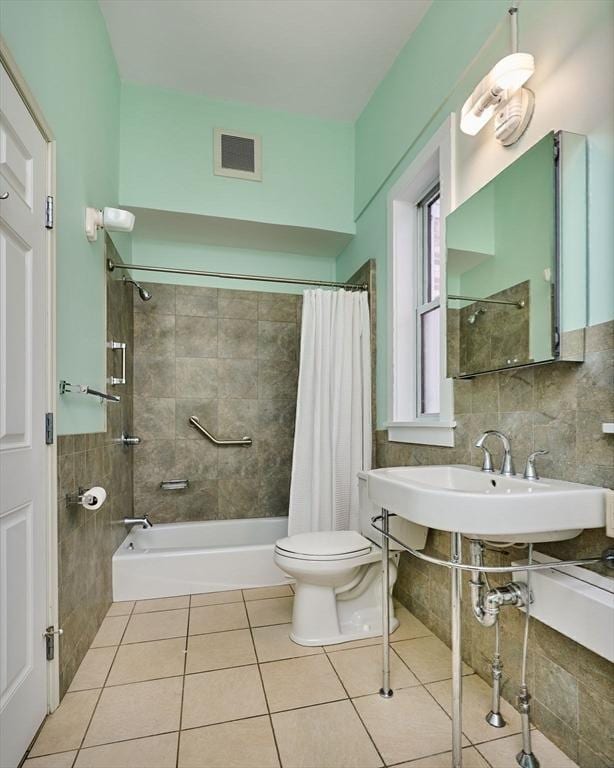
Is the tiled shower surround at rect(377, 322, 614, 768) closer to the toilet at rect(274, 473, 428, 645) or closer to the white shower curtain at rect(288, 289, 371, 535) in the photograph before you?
the toilet at rect(274, 473, 428, 645)

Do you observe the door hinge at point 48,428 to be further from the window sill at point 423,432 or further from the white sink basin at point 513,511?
the window sill at point 423,432

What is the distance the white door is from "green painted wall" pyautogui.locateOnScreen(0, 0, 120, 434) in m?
0.16

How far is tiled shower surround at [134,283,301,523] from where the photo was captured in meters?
3.09

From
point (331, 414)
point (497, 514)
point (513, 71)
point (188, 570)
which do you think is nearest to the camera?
point (497, 514)

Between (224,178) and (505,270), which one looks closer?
(505,270)

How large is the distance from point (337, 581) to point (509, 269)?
4.76ft

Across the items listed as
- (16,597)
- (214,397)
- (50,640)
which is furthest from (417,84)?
(50,640)

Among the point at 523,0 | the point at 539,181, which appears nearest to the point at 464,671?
the point at 539,181

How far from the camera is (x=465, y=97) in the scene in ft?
5.88

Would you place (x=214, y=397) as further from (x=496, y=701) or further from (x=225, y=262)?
(x=496, y=701)

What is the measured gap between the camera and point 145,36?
231 cm

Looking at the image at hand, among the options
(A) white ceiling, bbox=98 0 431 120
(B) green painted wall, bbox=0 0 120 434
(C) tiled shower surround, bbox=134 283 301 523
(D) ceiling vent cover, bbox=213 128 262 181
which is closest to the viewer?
(B) green painted wall, bbox=0 0 120 434

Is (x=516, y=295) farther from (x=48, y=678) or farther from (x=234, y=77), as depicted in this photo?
(x=234, y=77)

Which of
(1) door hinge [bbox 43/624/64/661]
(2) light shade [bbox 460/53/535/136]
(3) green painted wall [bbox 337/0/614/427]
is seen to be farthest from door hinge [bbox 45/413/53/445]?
(2) light shade [bbox 460/53/535/136]
